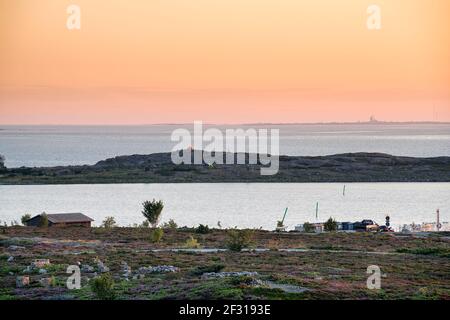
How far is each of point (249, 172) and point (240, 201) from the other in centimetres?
3093

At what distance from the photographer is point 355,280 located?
28.7 m

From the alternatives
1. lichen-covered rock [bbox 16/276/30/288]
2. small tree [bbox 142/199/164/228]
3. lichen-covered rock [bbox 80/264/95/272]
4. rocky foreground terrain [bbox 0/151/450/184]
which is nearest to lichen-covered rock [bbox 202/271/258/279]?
lichen-covered rock [bbox 80/264/95/272]

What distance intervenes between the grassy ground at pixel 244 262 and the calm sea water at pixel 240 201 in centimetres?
1404

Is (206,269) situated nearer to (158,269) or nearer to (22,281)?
(158,269)

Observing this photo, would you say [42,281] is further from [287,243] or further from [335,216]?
→ [335,216]

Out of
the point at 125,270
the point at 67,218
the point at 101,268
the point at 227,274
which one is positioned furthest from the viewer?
the point at 67,218

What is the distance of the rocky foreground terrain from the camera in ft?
340

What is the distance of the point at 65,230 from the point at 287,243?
13.3 m

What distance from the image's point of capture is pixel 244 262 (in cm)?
3338

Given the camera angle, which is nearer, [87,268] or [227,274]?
[227,274]

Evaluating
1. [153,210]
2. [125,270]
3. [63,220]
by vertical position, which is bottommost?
[125,270]

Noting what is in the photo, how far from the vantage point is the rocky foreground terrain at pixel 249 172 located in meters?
104

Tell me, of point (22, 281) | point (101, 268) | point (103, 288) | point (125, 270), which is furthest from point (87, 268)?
point (103, 288)

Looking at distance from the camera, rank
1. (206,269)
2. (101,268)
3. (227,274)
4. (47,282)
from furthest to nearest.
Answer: (101,268) → (206,269) → (227,274) → (47,282)
